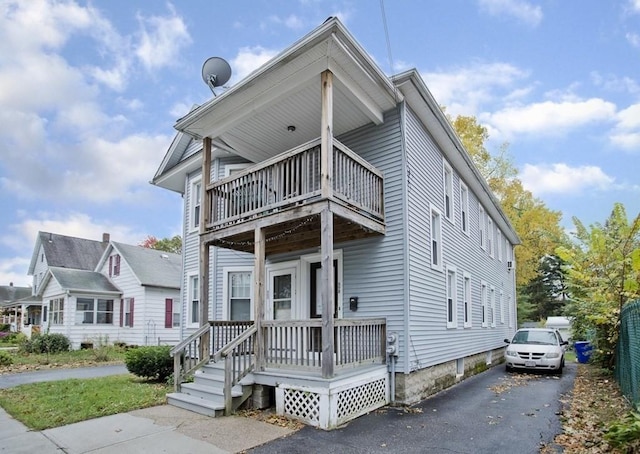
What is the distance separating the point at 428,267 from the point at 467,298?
13.3 ft

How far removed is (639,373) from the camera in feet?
22.0

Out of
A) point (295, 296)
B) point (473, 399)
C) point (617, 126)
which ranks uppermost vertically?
point (617, 126)

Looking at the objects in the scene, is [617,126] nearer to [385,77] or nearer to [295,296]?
[385,77]

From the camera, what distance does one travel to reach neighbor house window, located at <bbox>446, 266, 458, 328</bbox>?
11.6 meters

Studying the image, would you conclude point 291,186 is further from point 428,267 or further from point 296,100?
point 428,267

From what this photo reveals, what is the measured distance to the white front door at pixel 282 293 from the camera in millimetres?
10484

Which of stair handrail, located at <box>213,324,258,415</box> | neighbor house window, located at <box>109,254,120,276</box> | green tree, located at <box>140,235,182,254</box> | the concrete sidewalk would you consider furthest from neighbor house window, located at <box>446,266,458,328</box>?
green tree, located at <box>140,235,182,254</box>

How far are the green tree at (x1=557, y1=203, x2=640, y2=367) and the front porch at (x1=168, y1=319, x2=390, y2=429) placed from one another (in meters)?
5.92

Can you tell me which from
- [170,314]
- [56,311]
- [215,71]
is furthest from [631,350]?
[56,311]

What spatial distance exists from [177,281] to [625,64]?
2202 centimetres

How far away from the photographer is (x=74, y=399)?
864 cm

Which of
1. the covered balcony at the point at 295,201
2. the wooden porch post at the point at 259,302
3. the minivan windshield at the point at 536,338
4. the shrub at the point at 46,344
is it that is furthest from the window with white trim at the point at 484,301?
the shrub at the point at 46,344

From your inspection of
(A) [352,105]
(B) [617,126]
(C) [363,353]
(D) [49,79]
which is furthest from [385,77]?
(B) [617,126]

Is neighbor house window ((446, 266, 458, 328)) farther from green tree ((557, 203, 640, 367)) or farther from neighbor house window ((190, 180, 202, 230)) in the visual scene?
neighbor house window ((190, 180, 202, 230))
